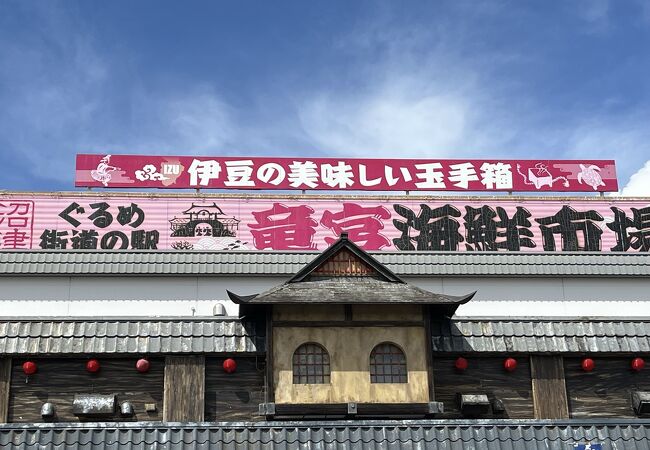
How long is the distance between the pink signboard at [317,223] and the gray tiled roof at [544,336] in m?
11.0

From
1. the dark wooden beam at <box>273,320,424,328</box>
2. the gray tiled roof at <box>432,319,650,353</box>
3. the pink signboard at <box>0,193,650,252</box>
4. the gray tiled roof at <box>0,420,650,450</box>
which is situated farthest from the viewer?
the pink signboard at <box>0,193,650,252</box>

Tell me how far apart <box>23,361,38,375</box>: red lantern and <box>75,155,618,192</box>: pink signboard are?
13781 millimetres

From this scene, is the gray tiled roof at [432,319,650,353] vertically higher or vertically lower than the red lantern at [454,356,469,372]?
higher

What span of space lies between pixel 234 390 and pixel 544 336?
19.6 feet

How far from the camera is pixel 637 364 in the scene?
1529 centimetres

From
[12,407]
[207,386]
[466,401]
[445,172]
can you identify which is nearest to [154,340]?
[207,386]

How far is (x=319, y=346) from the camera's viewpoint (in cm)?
1557

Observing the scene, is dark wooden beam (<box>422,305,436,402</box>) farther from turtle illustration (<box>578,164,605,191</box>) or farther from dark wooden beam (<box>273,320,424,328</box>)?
turtle illustration (<box>578,164,605,191</box>)

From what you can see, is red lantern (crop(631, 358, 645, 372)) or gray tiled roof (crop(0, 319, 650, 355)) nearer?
gray tiled roof (crop(0, 319, 650, 355))

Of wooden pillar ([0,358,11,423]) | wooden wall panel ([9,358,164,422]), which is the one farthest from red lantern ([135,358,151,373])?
wooden pillar ([0,358,11,423])

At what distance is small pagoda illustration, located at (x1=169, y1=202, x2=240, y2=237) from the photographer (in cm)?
2645

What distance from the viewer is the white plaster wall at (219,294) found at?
73.8ft

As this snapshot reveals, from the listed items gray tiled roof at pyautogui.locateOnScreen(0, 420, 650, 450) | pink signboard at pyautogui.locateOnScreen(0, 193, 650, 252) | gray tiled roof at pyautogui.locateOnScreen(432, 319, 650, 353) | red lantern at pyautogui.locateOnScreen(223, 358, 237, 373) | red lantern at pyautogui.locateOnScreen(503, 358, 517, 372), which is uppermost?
pink signboard at pyautogui.locateOnScreen(0, 193, 650, 252)

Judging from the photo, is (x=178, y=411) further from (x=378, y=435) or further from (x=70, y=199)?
(x=70, y=199)
